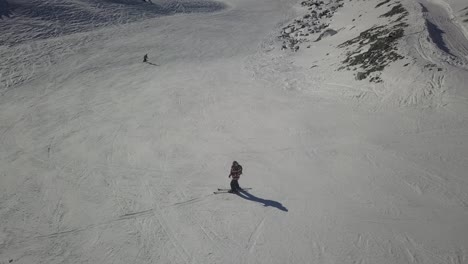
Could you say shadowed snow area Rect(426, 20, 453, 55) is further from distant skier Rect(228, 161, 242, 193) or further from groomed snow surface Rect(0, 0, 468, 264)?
distant skier Rect(228, 161, 242, 193)

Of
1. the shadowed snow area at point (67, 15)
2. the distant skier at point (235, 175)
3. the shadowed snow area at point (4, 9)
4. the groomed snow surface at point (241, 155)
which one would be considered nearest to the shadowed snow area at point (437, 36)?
the groomed snow surface at point (241, 155)

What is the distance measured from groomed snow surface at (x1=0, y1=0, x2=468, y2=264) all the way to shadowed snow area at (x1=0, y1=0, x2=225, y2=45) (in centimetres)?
310

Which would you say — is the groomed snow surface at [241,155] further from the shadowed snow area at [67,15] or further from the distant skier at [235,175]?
the shadowed snow area at [67,15]

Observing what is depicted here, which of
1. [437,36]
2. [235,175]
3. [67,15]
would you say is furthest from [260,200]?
[67,15]

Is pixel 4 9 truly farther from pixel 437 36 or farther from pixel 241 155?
pixel 437 36

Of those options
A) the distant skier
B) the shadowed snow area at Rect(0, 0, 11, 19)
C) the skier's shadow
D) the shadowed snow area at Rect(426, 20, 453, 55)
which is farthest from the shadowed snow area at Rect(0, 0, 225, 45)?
the shadowed snow area at Rect(426, 20, 453, 55)

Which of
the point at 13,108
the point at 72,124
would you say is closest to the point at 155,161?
the point at 72,124

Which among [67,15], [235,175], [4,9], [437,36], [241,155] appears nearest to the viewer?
[235,175]

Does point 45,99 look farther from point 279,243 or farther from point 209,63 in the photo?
point 279,243

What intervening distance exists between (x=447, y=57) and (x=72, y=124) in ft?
78.4

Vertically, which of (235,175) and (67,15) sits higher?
(67,15)

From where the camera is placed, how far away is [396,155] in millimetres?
14195

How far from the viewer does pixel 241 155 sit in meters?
15.7

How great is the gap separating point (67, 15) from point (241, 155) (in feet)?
103
